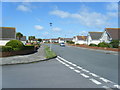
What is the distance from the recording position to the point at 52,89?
5.05 metres

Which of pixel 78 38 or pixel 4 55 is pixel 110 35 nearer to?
pixel 4 55

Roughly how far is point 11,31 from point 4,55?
27.2 metres

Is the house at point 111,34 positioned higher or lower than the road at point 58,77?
higher

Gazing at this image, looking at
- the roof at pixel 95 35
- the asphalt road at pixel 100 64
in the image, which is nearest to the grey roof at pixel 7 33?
the asphalt road at pixel 100 64

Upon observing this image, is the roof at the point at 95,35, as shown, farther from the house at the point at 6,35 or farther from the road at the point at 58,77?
the road at the point at 58,77

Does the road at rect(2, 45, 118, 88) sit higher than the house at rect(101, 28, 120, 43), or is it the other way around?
the house at rect(101, 28, 120, 43)

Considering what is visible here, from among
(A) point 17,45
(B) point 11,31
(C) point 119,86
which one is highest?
(B) point 11,31

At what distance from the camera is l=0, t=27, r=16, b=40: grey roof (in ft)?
119

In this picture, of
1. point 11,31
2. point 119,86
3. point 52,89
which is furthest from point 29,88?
point 11,31

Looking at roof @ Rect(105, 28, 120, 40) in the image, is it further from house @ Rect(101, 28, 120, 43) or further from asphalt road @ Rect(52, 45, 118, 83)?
asphalt road @ Rect(52, 45, 118, 83)

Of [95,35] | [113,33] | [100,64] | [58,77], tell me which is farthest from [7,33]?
[95,35]

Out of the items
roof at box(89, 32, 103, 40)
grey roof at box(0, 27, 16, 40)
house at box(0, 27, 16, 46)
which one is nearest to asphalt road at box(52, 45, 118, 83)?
house at box(0, 27, 16, 46)

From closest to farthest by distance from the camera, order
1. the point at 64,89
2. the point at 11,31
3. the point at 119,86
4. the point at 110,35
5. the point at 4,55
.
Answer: the point at 64,89 → the point at 119,86 → the point at 4,55 → the point at 11,31 → the point at 110,35

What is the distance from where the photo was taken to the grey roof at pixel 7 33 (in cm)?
3639
